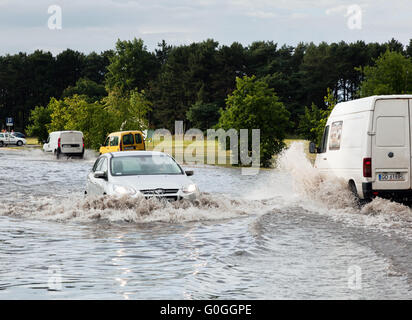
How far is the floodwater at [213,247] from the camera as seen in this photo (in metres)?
7.97

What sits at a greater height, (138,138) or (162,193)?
(138,138)

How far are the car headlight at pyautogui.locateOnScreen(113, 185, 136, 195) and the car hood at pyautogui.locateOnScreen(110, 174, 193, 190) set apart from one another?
0.29 ft

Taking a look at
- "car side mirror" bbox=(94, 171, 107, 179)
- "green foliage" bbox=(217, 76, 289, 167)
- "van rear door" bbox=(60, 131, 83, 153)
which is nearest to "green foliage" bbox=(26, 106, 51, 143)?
"van rear door" bbox=(60, 131, 83, 153)

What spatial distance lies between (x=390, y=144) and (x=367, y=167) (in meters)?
0.69

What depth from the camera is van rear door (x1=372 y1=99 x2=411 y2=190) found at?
1515 cm

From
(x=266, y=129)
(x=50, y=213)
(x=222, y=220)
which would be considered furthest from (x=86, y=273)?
(x=266, y=129)

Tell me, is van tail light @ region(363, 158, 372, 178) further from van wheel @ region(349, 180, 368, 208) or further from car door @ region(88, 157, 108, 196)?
car door @ region(88, 157, 108, 196)

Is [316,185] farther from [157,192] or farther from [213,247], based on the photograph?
[213,247]

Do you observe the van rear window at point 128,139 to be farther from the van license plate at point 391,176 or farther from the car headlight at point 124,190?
the van license plate at point 391,176

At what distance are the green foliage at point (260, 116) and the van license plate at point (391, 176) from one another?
73.3 feet

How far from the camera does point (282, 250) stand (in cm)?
1091

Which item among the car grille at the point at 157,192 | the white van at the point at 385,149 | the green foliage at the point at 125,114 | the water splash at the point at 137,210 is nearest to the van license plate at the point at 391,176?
the white van at the point at 385,149

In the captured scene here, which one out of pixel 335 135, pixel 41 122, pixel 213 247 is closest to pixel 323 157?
pixel 335 135

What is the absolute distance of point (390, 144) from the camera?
49.9 ft
